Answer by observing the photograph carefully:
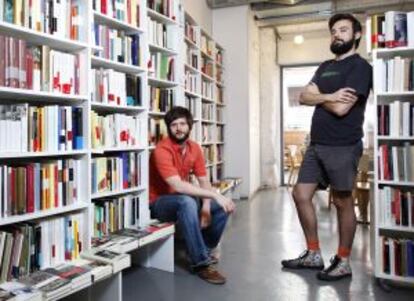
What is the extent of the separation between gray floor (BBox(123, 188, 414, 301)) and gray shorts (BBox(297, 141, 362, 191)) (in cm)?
64

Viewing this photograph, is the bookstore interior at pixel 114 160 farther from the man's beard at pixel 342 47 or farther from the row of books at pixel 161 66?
the man's beard at pixel 342 47

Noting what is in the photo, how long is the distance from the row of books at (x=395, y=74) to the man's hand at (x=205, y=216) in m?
1.38

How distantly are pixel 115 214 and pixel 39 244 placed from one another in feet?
2.07

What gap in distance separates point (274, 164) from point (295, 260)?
4.33 meters

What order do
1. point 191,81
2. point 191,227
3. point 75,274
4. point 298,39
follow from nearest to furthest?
point 75,274, point 191,227, point 191,81, point 298,39

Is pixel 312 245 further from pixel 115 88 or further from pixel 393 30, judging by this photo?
pixel 115 88

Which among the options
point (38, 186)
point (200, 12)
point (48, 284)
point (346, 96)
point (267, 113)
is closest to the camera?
point (48, 284)

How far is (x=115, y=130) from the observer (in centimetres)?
244

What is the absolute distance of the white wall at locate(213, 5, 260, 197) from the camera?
5.70m

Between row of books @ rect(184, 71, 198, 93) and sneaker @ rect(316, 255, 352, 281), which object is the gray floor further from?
row of books @ rect(184, 71, 198, 93)

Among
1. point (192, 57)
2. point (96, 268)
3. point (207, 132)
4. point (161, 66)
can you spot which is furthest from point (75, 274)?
point (207, 132)

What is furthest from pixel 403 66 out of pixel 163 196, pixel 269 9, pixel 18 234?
pixel 269 9

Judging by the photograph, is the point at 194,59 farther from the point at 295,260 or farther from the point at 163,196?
the point at 295,260

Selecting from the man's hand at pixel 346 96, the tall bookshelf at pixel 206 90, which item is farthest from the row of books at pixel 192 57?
the man's hand at pixel 346 96
